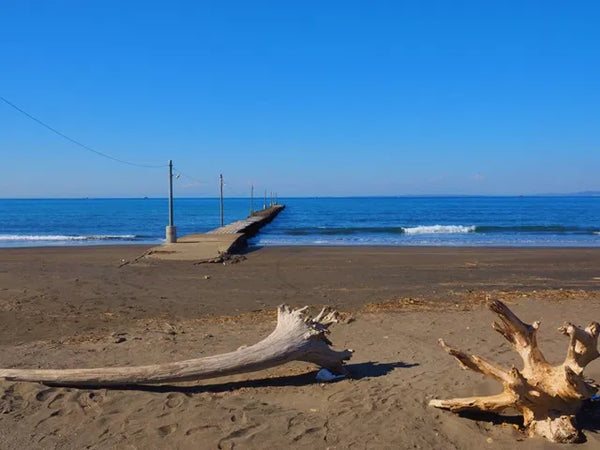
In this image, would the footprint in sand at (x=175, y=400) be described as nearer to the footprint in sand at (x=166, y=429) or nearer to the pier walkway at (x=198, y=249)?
the footprint in sand at (x=166, y=429)

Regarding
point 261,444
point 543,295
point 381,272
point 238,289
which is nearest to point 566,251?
point 381,272

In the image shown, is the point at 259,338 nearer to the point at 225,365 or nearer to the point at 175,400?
the point at 225,365

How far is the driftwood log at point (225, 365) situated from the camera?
17.7ft

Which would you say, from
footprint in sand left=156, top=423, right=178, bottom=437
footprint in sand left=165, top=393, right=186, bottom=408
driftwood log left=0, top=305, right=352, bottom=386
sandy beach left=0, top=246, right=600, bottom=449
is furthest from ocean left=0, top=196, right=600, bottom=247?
footprint in sand left=156, top=423, right=178, bottom=437

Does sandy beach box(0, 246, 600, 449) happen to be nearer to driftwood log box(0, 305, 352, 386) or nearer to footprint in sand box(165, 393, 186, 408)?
footprint in sand box(165, 393, 186, 408)

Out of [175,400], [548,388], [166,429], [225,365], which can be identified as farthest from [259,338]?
[548,388]

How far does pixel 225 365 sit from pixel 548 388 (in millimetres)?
2830

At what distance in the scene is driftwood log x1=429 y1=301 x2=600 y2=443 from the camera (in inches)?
173

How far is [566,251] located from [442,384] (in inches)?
739

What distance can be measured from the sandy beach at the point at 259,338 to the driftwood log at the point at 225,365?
14 centimetres

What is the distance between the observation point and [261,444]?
433 centimetres

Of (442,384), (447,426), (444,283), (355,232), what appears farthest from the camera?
(355,232)

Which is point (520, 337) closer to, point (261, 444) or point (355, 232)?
point (261, 444)

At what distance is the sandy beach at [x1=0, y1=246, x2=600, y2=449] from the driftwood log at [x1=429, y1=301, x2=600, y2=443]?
141 mm
